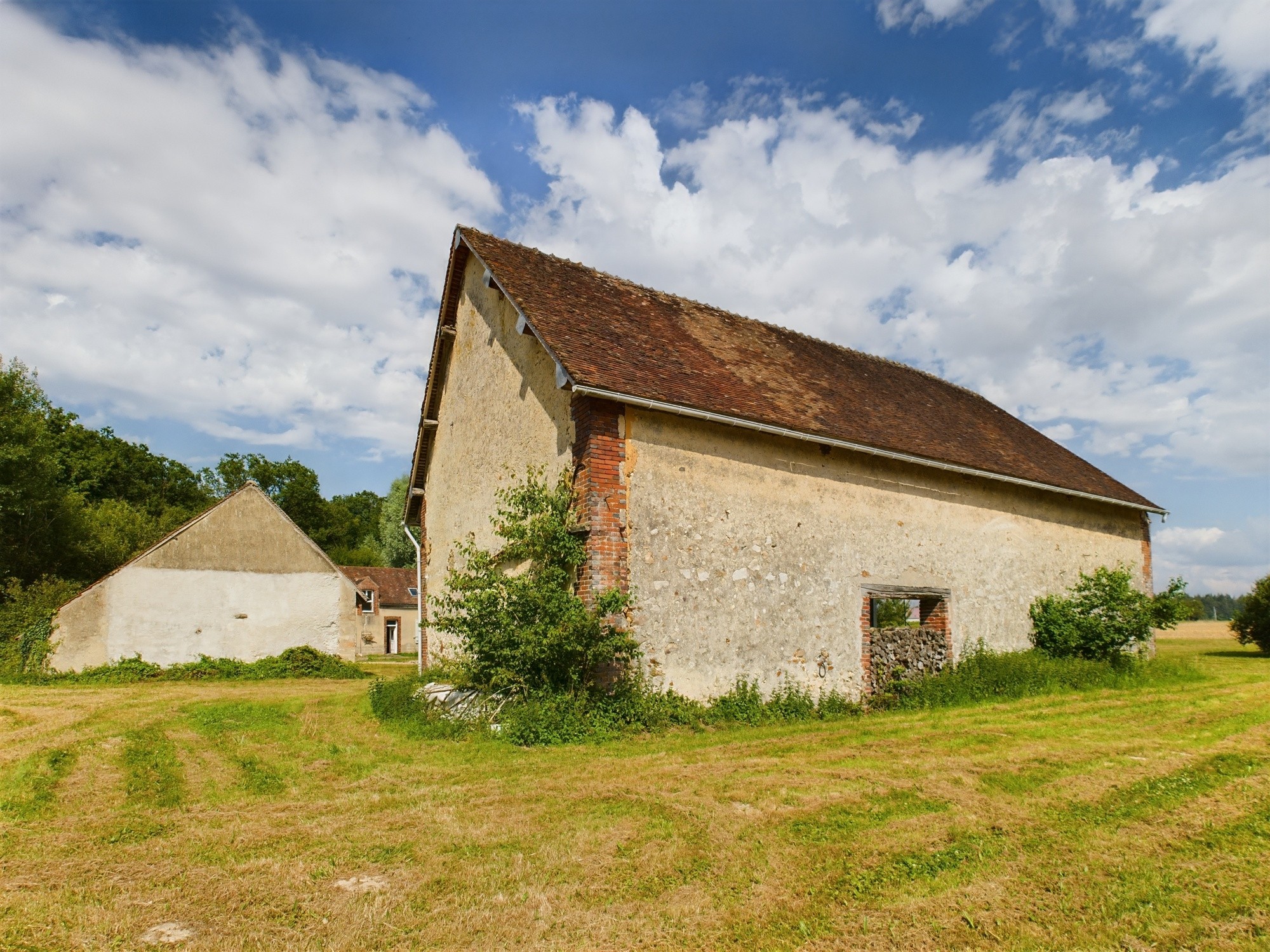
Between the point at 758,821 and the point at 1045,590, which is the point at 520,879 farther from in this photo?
the point at 1045,590

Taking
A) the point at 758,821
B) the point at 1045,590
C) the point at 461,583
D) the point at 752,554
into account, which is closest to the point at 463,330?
Result: the point at 461,583

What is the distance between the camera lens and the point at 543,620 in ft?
30.7

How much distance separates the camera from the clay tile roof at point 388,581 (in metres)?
43.4

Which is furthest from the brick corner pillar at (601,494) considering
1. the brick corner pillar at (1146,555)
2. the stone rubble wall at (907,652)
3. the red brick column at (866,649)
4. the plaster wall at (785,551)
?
the brick corner pillar at (1146,555)

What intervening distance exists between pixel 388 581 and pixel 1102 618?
126 feet

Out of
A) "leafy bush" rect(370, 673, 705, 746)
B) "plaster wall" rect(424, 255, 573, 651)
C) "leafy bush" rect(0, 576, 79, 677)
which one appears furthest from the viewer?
"leafy bush" rect(0, 576, 79, 677)

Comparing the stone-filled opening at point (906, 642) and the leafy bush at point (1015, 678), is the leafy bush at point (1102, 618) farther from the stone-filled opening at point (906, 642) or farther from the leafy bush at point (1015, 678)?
the stone-filled opening at point (906, 642)

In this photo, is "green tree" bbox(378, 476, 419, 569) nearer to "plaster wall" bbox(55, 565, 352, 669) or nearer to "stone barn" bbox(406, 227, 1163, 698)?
"plaster wall" bbox(55, 565, 352, 669)

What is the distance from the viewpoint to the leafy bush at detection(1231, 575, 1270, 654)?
27.9 metres

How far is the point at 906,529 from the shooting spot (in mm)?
12961

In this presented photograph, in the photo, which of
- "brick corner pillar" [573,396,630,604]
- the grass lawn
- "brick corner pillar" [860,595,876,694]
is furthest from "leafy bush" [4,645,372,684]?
"brick corner pillar" [860,595,876,694]

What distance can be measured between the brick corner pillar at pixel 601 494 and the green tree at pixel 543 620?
200mm

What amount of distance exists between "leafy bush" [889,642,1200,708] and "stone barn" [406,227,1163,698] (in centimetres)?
45

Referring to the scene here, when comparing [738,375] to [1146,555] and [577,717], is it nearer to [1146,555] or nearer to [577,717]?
[577,717]
